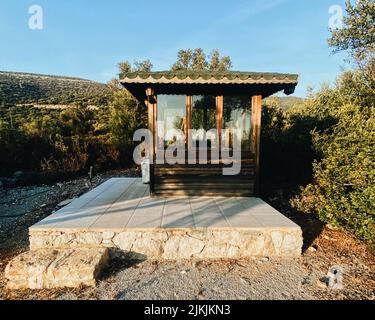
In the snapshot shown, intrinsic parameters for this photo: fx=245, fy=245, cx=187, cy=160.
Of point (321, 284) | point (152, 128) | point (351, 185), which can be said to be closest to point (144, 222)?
point (152, 128)

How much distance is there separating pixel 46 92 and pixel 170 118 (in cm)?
3354

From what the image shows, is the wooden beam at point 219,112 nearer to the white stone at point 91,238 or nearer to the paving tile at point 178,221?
the paving tile at point 178,221

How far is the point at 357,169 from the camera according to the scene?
13.3 ft

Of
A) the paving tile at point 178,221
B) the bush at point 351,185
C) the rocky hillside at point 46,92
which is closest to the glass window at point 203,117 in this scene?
the paving tile at point 178,221

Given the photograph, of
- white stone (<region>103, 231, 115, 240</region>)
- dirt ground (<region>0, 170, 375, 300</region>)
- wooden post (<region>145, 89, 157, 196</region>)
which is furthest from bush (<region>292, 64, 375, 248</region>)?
white stone (<region>103, 231, 115, 240</region>)

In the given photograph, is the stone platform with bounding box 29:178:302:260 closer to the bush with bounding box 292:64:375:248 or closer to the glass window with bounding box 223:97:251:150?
the bush with bounding box 292:64:375:248

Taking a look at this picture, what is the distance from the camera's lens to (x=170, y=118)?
5.73 meters

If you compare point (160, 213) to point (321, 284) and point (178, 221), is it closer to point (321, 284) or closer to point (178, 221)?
point (178, 221)

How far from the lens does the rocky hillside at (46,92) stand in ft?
90.8

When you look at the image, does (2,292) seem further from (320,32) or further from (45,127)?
(320,32)

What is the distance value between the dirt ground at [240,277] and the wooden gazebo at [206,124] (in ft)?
6.27

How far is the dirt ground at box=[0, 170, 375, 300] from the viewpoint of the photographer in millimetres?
2893

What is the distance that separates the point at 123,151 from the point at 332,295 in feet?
35.5

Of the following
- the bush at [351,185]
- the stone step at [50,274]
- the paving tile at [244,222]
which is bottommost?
the stone step at [50,274]
